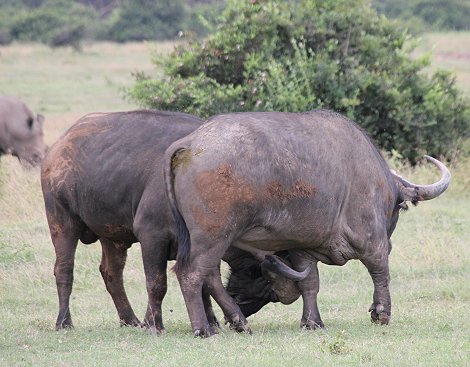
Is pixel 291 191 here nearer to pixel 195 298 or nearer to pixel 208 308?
pixel 195 298

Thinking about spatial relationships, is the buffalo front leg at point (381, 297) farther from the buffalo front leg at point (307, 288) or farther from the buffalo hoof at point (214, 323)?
the buffalo hoof at point (214, 323)

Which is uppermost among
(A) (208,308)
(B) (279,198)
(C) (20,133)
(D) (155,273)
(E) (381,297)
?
(B) (279,198)

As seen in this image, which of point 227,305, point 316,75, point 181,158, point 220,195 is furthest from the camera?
point 316,75

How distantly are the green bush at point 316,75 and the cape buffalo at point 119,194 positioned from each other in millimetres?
6408

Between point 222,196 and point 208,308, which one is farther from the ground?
point 222,196

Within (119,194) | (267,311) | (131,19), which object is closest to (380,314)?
(267,311)

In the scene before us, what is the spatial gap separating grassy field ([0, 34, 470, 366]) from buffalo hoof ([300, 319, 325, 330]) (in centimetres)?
12

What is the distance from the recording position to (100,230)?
359 inches

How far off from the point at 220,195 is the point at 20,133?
11.6 metres

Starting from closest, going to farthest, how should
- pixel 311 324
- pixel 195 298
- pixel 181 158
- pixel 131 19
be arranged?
pixel 181 158 < pixel 195 298 < pixel 311 324 < pixel 131 19

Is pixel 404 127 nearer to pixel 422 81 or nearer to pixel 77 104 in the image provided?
pixel 422 81

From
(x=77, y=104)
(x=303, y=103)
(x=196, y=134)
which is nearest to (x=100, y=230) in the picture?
(x=196, y=134)

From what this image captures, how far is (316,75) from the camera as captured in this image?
16.0m

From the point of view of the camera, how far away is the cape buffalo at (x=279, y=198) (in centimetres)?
798
